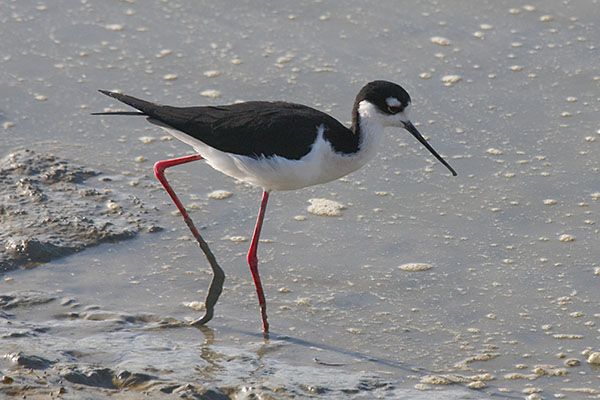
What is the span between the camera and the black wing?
469 cm

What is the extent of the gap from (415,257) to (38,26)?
3974mm

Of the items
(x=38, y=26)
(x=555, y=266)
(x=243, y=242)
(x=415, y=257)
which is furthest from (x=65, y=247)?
(x=38, y=26)

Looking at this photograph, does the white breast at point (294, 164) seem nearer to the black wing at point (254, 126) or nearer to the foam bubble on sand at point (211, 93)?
the black wing at point (254, 126)

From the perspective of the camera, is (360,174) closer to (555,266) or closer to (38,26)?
(555,266)

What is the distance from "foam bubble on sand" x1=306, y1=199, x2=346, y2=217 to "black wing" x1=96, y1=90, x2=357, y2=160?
0.93 metres

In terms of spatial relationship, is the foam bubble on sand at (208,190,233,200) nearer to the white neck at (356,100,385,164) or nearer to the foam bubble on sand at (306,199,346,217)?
the foam bubble on sand at (306,199,346,217)

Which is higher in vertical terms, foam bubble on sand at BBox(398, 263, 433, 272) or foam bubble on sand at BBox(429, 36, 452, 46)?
foam bubble on sand at BBox(429, 36, 452, 46)

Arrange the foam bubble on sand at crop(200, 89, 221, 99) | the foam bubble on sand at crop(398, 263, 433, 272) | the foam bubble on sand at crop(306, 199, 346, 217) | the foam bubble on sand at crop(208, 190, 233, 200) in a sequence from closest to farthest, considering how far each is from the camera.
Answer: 1. the foam bubble on sand at crop(398, 263, 433, 272)
2. the foam bubble on sand at crop(306, 199, 346, 217)
3. the foam bubble on sand at crop(208, 190, 233, 200)
4. the foam bubble on sand at crop(200, 89, 221, 99)

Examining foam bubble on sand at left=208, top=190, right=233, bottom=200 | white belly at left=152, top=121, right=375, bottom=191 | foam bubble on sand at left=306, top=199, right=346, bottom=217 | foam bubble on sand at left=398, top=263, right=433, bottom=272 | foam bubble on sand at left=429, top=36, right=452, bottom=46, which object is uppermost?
foam bubble on sand at left=429, top=36, right=452, bottom=46

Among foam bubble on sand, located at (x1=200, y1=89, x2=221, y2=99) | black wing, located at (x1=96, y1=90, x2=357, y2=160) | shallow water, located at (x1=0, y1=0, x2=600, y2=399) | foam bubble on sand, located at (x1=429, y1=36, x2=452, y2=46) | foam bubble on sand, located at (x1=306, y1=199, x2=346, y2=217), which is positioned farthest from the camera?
foam bubble on sand, located at (x1=429, y1=36, x2=452, y2=46)

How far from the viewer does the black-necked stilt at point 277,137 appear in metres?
4.70

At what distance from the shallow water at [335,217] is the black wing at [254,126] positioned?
0.77 meters

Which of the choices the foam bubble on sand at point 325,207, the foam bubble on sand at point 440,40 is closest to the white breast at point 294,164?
the foam bubble on sand at point 325,207

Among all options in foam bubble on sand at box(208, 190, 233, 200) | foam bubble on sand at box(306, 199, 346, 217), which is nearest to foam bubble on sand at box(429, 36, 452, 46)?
foam bubble on sand at box(306, 199, 346, 217)
